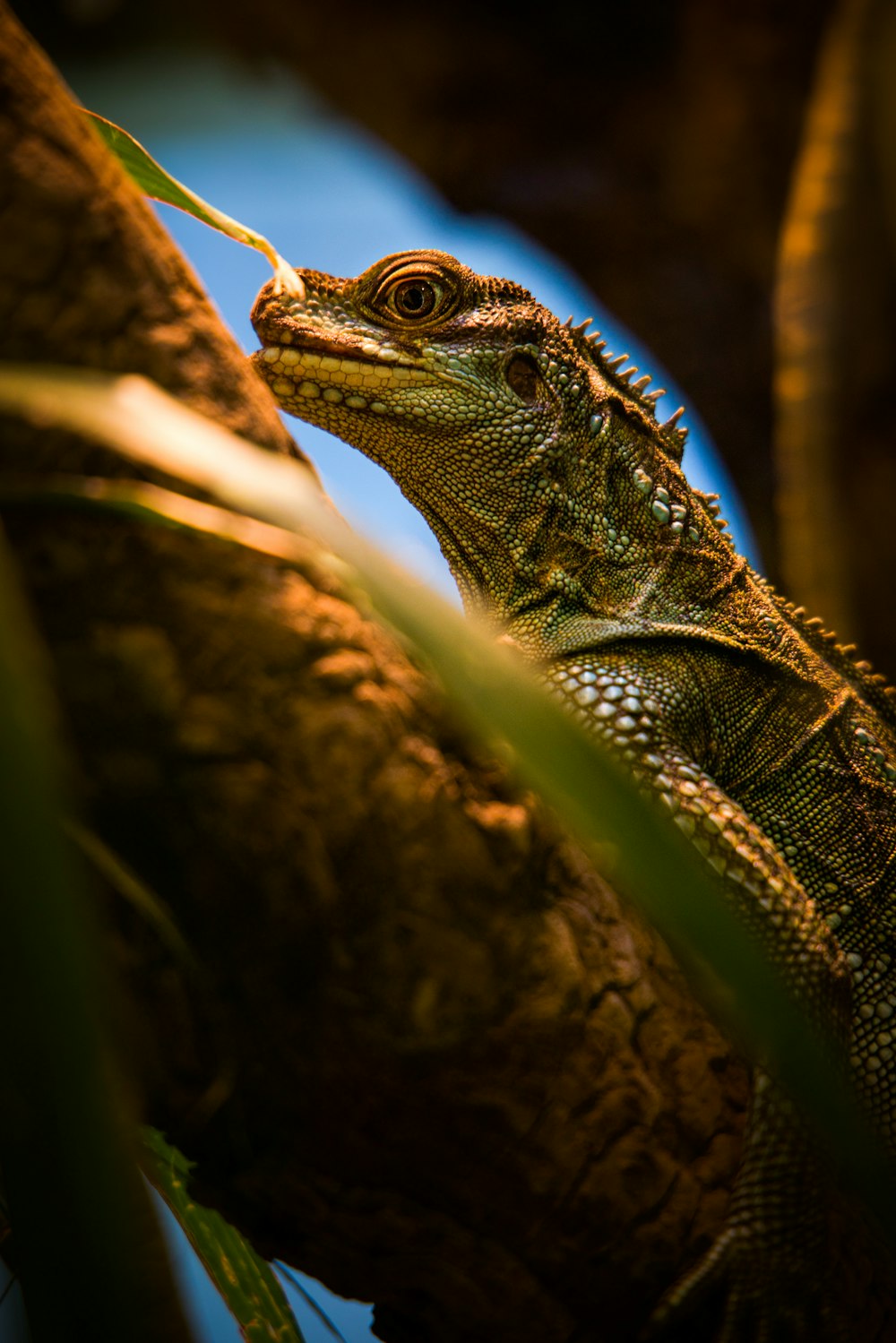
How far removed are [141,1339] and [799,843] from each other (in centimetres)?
227

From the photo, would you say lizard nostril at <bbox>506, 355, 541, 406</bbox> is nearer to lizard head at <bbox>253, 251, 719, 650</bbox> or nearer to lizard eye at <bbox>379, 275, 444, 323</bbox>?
lizard head at <bbox>253, 251, 719, 650</bbox>

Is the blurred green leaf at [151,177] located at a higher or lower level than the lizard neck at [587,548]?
lower

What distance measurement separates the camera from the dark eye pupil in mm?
2963

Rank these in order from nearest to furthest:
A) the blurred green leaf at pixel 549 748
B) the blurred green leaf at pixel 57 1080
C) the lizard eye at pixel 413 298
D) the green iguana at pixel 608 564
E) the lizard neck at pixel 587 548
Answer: the blurred green leaf at pixel 57 1080
the blurred green leaf at pixel 549 748
the green iguana at pixel 608 564
the lizard neck at pixel 587 548
the lizard eye at pixel 413 298

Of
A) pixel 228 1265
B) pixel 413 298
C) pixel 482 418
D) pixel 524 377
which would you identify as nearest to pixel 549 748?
pixel 228 1265

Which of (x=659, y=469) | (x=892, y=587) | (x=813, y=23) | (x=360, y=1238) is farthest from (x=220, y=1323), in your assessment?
(x=813, y=23)

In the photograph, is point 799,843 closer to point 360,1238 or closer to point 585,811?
point 360,1238

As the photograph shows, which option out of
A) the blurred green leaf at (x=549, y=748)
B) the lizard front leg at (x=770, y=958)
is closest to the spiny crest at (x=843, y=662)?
the lizard front leg at (x=770, y=958)

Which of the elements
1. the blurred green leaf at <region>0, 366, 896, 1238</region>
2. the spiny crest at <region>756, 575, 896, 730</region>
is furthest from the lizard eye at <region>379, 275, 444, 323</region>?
the blurred green leaf at <region>0, 366, 896, 1238</region>

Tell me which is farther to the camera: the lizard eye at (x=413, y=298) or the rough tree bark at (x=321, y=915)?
the lizard eye at (x=413, y=298)

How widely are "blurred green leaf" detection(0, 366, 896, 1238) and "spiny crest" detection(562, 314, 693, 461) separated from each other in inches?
94.1

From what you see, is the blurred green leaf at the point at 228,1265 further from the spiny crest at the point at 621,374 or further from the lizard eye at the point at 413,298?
the spiny crest at the point at 621,374

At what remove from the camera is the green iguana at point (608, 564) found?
2600 mm

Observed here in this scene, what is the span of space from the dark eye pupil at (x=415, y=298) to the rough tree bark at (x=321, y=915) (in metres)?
1.44
